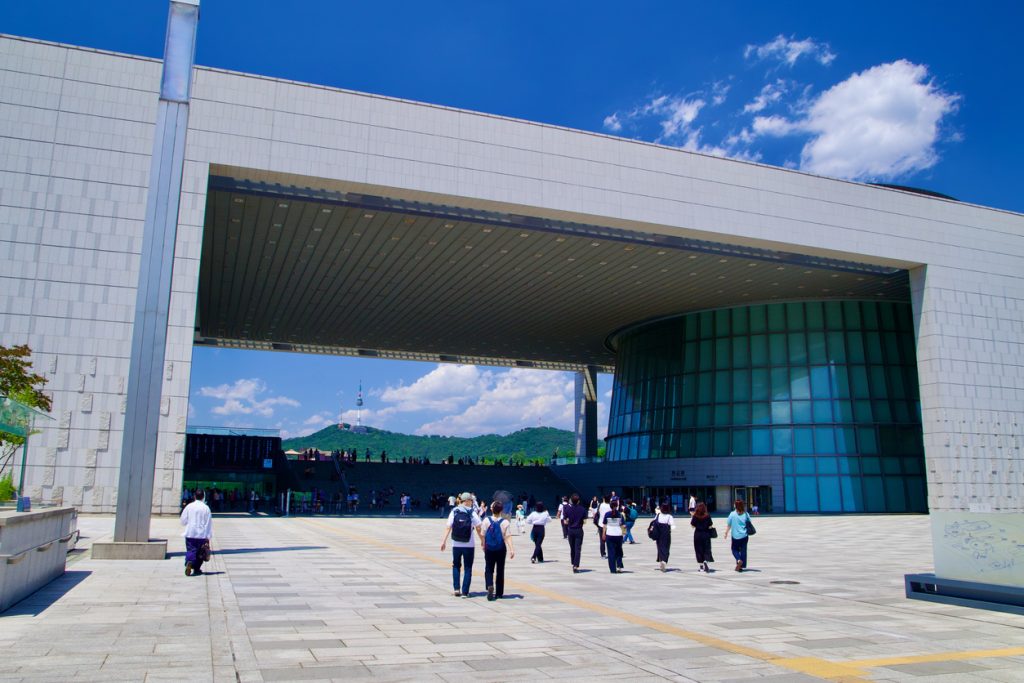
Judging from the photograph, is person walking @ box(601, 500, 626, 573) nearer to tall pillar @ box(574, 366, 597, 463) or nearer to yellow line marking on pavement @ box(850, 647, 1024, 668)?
yellow line marking on pavement @ box(850, 647, 1024, 668)

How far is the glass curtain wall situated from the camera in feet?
149

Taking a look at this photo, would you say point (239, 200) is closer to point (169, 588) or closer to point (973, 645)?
point (169, 588)

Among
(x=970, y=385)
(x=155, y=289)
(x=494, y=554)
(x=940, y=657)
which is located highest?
(x=970, y=385)

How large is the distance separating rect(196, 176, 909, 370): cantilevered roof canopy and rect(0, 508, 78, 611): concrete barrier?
19.8m

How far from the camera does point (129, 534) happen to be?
594 inches

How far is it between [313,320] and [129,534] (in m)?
38.2

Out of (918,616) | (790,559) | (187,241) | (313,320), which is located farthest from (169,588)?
(313,320)

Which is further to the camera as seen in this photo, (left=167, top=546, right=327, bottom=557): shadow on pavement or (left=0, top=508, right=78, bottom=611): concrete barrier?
(left=167, top=546, right=327, bottom=557): shadow on pavement

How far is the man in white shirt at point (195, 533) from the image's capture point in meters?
12.9

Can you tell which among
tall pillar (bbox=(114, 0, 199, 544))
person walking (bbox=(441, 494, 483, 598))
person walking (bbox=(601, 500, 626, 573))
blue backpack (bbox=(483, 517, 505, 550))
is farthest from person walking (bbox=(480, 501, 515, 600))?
tall pillar (bbox=(114, 0, 199, 544))

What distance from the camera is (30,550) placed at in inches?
379

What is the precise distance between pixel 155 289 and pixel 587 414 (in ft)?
183

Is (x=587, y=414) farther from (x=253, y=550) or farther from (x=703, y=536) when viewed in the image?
(x=703, y=536)

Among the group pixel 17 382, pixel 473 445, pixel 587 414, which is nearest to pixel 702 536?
pixel 17 382
